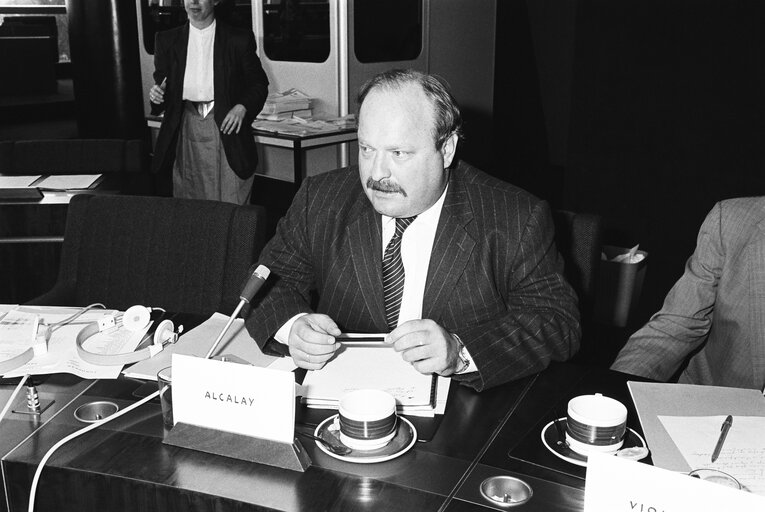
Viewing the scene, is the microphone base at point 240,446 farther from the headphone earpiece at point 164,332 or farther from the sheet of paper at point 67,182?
the sheet of paper at point 67,182

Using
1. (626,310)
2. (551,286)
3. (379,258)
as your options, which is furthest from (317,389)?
A: (626,310)

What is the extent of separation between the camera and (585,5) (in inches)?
139

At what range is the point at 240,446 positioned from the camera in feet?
4.23

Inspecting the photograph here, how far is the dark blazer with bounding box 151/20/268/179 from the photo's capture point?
433cm

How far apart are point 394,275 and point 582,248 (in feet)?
1.74

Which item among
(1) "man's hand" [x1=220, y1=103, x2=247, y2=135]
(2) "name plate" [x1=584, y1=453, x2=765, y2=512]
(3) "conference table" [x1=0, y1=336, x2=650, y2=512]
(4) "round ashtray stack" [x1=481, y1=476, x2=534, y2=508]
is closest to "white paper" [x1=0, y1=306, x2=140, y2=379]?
(3) "conference table" [x1=0, y1=336, x2=650, y2=512]

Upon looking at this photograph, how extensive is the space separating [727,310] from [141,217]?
62.2 inches

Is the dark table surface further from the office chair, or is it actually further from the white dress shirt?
the white dress shirt

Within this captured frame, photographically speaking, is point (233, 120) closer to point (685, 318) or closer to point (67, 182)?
point (67, 182)

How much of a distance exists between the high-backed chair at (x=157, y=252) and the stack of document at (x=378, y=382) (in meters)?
0.74

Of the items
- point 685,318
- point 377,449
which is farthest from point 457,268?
point 377,449

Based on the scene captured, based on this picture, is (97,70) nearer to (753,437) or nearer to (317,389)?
(317,389)

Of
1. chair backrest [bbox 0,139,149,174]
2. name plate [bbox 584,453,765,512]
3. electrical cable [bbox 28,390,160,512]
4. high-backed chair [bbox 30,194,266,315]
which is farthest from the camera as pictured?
chair backrest [bbox 0,139,149,174]

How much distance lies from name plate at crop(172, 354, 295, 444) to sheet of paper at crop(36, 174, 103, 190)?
1.97 metres
